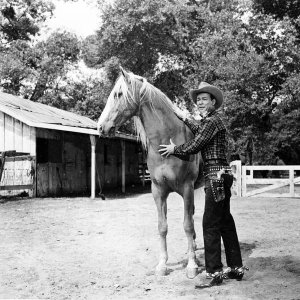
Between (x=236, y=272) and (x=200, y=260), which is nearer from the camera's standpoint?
(x=236, y=272)

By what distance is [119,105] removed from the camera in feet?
15.3

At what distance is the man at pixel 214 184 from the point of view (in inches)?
171

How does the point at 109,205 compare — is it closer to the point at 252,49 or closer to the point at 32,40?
the point at 252,49

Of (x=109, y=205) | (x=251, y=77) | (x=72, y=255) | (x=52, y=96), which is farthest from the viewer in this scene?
(x=52, y=96)

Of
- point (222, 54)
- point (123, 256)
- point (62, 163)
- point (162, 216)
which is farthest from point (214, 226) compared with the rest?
point (222, 54)

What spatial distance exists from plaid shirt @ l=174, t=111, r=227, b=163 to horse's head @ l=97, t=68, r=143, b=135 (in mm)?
724

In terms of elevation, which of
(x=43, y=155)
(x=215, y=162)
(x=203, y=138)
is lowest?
(x=215, y=162)

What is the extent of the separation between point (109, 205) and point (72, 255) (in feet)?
22.7

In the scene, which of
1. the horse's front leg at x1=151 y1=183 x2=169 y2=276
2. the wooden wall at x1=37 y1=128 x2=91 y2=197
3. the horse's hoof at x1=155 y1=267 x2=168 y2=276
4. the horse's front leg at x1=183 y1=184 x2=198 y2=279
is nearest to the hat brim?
the horse's front leg at x1=183 y1=184 x2=198 y2=279

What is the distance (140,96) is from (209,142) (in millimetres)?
968

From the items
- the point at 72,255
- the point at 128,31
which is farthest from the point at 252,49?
the point at 72,255

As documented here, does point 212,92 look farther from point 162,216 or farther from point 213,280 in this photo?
point 213,280

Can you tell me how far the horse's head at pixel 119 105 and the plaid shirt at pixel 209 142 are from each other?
724mm

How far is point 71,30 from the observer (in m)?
35.9
